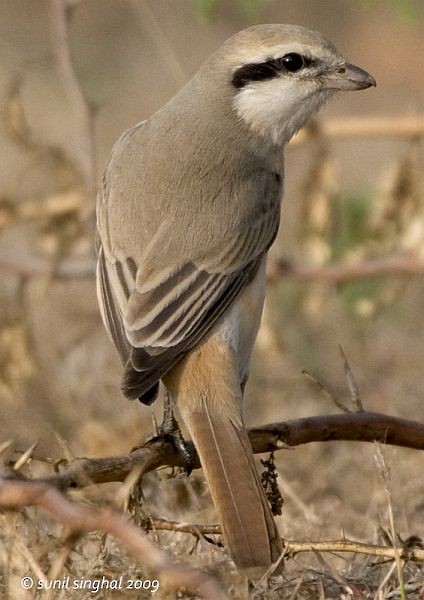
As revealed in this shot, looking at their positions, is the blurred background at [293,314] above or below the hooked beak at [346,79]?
below

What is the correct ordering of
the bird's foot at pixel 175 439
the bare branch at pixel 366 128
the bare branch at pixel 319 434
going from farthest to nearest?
1. the bare branch at pixel 366 128
2. the bird's foot at pixel 175 439
3. the bare branch at pixel 319 434

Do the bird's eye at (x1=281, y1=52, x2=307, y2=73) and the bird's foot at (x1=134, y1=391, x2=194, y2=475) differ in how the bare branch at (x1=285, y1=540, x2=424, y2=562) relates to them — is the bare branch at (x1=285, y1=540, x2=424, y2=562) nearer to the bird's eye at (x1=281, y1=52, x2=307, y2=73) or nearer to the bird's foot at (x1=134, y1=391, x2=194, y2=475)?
the bird's foot at (x1=134, y1=391, x2=194, y2=475)

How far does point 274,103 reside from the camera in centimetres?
464

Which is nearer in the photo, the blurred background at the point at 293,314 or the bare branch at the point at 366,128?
the blurred background at the point at 293,314

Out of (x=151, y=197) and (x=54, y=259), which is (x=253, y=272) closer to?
(x=151, y=197)

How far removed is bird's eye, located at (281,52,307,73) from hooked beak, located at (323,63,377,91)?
0.12m

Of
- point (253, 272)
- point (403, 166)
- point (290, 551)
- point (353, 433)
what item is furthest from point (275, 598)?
point (403, 166)

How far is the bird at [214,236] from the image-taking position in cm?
360

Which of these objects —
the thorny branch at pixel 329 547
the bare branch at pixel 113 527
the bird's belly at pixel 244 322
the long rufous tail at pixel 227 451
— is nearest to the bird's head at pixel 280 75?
the bird's belly at pixel 244 322

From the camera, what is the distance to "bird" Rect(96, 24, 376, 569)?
360cm

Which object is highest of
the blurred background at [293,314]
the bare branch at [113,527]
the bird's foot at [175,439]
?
the bare branch at [113,527]

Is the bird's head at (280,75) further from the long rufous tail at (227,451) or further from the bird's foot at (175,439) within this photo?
the bird's foot at (175,439)

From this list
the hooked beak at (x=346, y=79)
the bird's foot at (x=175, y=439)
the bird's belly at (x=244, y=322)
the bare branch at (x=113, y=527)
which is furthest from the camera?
the hooked beak at (x=346, y=79)

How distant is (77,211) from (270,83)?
172 centimetres
